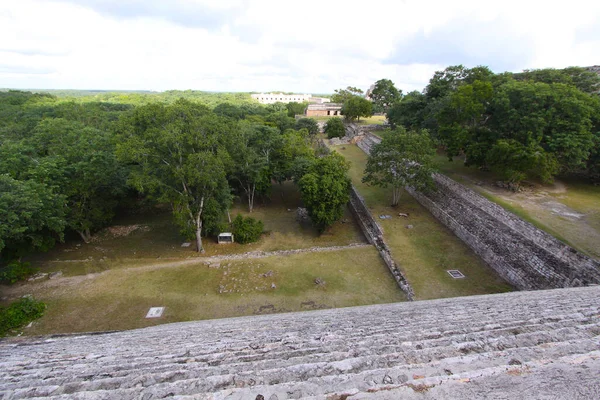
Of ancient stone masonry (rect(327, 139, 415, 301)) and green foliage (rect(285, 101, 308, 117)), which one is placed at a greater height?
green foliage (rect(285, 101, 308, 117))

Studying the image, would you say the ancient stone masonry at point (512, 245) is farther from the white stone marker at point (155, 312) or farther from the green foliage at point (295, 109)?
the green foliage at point (295, 109)

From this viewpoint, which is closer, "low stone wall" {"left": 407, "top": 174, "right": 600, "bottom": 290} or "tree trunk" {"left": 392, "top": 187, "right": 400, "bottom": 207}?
"low stone wall" {"left": 407, "top": 174, "right": 600, "bottom": 290}

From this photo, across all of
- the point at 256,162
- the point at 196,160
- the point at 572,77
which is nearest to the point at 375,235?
the point at 256,162

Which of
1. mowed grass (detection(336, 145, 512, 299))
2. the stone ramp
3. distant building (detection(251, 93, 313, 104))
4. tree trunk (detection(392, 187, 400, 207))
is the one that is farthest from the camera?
distant building (detection(251, 93, 313, 104))

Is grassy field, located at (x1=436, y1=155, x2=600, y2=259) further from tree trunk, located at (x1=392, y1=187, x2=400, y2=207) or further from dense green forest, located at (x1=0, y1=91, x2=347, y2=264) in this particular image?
dense green forest, located at (x1=0, y1=91, x2=347, y2=264)

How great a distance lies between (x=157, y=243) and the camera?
1819cm

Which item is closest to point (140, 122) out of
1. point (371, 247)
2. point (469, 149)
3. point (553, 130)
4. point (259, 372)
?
point (371, 247)

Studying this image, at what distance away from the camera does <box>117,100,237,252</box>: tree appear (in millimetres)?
14102

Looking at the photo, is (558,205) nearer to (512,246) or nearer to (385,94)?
(512,246)

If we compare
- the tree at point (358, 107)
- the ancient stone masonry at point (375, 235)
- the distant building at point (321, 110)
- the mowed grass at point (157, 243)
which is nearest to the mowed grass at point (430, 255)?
the ancient stone masonry at point (375, 235)

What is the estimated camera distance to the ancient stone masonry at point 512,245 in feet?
36.7

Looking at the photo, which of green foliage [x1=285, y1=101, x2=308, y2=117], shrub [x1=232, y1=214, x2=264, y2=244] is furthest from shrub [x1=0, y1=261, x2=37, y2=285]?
green foliage [x1=285, y1=101, x2=308, y2=117]

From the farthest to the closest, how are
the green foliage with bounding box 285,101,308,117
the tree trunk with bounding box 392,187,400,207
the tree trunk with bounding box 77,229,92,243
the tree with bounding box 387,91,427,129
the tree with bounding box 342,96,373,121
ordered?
the green foliage with bounding box 285,101,308,117 → the tree with bounding box 342,96,373,121 → the tree with bounding box 387,91,427,129 → the tree trunk with bounding box 392,187,400,207 → the tree trunk with bounding box 77,229,92,243

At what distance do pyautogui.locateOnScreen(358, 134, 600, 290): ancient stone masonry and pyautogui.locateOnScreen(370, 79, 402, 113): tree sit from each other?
4339cm
